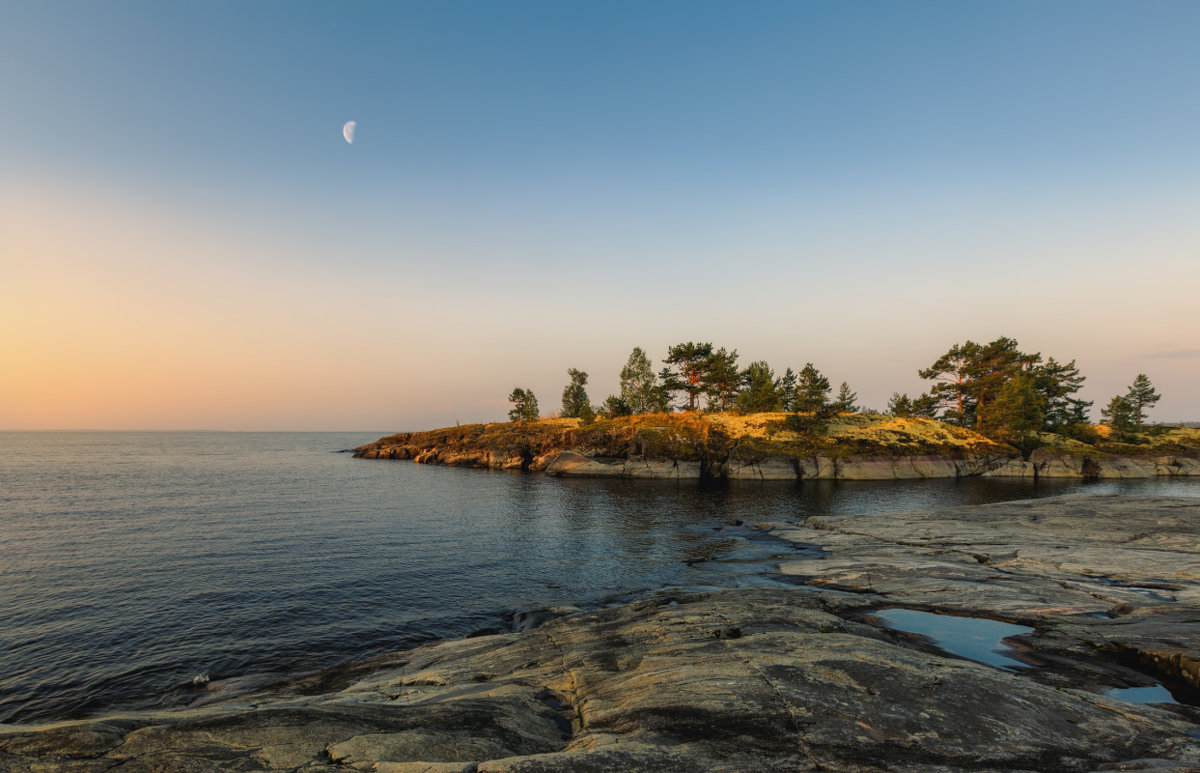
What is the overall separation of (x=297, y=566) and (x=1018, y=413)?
101898 mm

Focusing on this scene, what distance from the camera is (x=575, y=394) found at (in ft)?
455

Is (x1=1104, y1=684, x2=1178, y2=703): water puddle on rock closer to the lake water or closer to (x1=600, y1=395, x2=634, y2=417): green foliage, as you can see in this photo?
the lake water

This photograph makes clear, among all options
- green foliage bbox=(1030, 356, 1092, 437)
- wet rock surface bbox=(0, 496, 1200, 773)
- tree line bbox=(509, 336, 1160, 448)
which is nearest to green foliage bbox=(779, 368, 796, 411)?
tree line bbox=(509, 336, 1160, 448)

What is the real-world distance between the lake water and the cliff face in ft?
45.7

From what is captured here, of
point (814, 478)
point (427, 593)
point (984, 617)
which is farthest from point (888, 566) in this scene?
point (814, 478)

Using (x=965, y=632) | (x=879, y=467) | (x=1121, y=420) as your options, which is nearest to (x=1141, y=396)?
(x=1121, y=420)

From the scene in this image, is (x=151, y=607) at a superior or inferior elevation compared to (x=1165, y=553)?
inferior

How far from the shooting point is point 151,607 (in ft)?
72.3

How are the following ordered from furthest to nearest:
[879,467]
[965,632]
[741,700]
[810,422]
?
[810,422]
[879,467]
[965,632]
[741,700]

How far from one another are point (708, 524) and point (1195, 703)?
1253 inches

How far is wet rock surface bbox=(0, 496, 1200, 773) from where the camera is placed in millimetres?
7395

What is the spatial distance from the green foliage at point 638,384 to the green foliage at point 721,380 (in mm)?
20424

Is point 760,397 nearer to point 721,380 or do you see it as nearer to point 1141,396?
point 721,380

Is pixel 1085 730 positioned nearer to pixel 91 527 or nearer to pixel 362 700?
pixel 362 700
